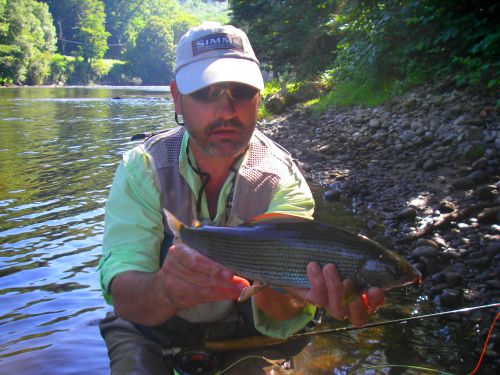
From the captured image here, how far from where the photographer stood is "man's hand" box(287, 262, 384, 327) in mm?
2584

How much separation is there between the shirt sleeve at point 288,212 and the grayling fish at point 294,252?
474 millimetres

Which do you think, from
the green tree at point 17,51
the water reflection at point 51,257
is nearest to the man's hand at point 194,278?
the water reflection at point 51,257

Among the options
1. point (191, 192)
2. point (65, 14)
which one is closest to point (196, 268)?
point (191, 192)

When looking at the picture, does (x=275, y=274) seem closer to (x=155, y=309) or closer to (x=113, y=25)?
(x=155, y=309)

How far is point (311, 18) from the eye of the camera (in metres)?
24.2

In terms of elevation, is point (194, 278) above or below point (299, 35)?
below

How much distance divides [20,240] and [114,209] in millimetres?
6269

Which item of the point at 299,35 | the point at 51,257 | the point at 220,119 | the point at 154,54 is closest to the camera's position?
the point at 220,119

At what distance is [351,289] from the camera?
8.57 ft

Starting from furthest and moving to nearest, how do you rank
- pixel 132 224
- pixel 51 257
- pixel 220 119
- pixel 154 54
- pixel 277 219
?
pixel 154 54, pixel 51 257, pixel 220 119, pixel 132 224, pixel 277 219

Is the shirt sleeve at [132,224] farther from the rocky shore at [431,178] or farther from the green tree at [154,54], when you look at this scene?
the green tree at [154,54]

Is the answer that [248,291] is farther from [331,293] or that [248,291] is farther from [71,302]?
[71,302]

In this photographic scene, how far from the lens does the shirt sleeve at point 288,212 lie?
323cm

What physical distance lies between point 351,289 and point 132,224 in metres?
1.45
